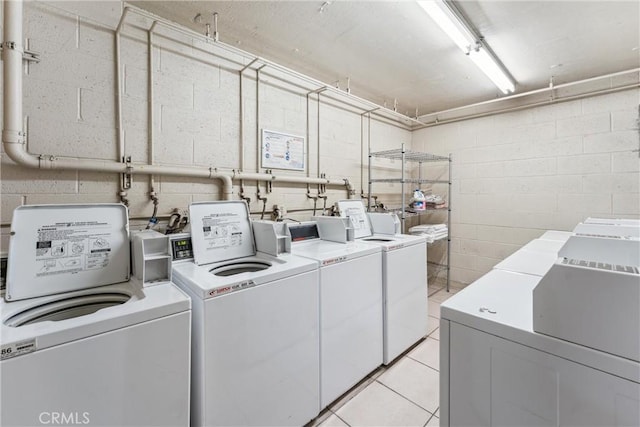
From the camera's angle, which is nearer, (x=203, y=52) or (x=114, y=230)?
(x=114, y=230)

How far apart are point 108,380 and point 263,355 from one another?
63 centimetres

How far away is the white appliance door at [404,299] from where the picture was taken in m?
2.13

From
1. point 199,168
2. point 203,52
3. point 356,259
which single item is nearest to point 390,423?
point 356,259

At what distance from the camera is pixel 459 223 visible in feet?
12.6

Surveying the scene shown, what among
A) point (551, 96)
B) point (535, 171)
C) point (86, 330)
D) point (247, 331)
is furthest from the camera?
point (535, 171)

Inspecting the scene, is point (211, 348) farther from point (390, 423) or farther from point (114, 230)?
point (390, 423)

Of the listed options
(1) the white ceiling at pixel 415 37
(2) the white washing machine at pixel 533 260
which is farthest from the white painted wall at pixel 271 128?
(2) the white washing machine at pixel 533 260

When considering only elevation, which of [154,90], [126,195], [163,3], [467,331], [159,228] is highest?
[163,3]

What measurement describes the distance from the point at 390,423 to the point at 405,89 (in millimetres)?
3192

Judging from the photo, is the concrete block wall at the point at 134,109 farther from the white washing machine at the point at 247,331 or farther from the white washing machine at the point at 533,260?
the white washing machine at the point at 533,260

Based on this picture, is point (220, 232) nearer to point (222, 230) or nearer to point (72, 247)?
point (222, 230)

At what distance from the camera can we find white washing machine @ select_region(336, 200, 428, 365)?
213 centimetres

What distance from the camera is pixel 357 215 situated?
9.37ft

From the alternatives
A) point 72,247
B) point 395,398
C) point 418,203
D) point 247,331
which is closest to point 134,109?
point 72,247
